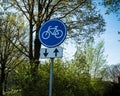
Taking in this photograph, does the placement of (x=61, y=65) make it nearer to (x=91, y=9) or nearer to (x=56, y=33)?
(x=56, y=33)

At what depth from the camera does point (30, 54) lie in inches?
950

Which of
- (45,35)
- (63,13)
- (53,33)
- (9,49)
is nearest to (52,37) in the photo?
(53,33)

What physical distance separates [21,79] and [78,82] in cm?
378

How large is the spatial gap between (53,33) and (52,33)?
0.09ft

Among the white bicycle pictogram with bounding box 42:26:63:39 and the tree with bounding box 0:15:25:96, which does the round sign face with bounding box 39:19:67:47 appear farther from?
the tree with bounding box 0:15:25:96

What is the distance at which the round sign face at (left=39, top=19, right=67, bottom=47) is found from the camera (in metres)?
8.78

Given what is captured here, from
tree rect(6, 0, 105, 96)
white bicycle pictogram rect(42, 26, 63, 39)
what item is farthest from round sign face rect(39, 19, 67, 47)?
tree rect(6, 0, 105, 96)

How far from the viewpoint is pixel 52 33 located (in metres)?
8.91

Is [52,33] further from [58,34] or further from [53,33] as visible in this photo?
[58,34]

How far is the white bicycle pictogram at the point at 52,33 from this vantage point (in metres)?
8.84

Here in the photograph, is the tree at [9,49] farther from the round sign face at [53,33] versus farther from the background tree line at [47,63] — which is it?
the round sign face at [53,33]

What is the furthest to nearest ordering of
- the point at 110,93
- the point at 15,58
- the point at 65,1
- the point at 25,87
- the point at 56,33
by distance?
the point at 15,58 < the point at 110,93 < the point at 65,1 < the point at 25,87 < the point at 56,33

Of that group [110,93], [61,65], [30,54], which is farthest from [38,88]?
[110,93]

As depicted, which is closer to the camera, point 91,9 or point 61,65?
point 61,65
